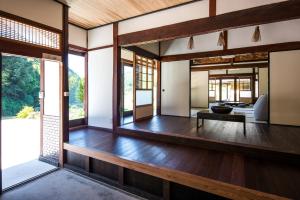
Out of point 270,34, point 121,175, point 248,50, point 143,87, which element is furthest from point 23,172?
point 270,34

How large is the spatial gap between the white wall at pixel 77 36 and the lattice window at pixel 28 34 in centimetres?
113

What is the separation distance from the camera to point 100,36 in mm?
4570

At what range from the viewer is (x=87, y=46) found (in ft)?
15.9

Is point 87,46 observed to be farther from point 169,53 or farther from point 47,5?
point 169,53

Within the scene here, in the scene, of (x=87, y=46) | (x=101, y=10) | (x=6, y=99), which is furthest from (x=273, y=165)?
(x=6, y=99)

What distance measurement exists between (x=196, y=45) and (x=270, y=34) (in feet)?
6.44

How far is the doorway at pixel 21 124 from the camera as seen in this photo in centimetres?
307

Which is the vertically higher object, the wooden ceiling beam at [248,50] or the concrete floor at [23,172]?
the wooden ceiling beam at [248,50]

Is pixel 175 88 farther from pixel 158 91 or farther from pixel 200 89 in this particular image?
pixel 200 89

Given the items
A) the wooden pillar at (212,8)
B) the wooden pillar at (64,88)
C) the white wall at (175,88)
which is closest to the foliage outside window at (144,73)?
the white wall at (175,88)

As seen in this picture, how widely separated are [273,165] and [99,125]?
387cm

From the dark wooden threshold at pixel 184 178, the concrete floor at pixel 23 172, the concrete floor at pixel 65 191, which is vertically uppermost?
the dark wooden threshold at pixel 184 178

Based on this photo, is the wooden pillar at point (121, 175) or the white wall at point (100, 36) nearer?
the wooden pillar at point (121, 175)

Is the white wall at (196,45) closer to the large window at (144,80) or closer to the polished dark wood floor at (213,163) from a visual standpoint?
the large window at (144,80)
